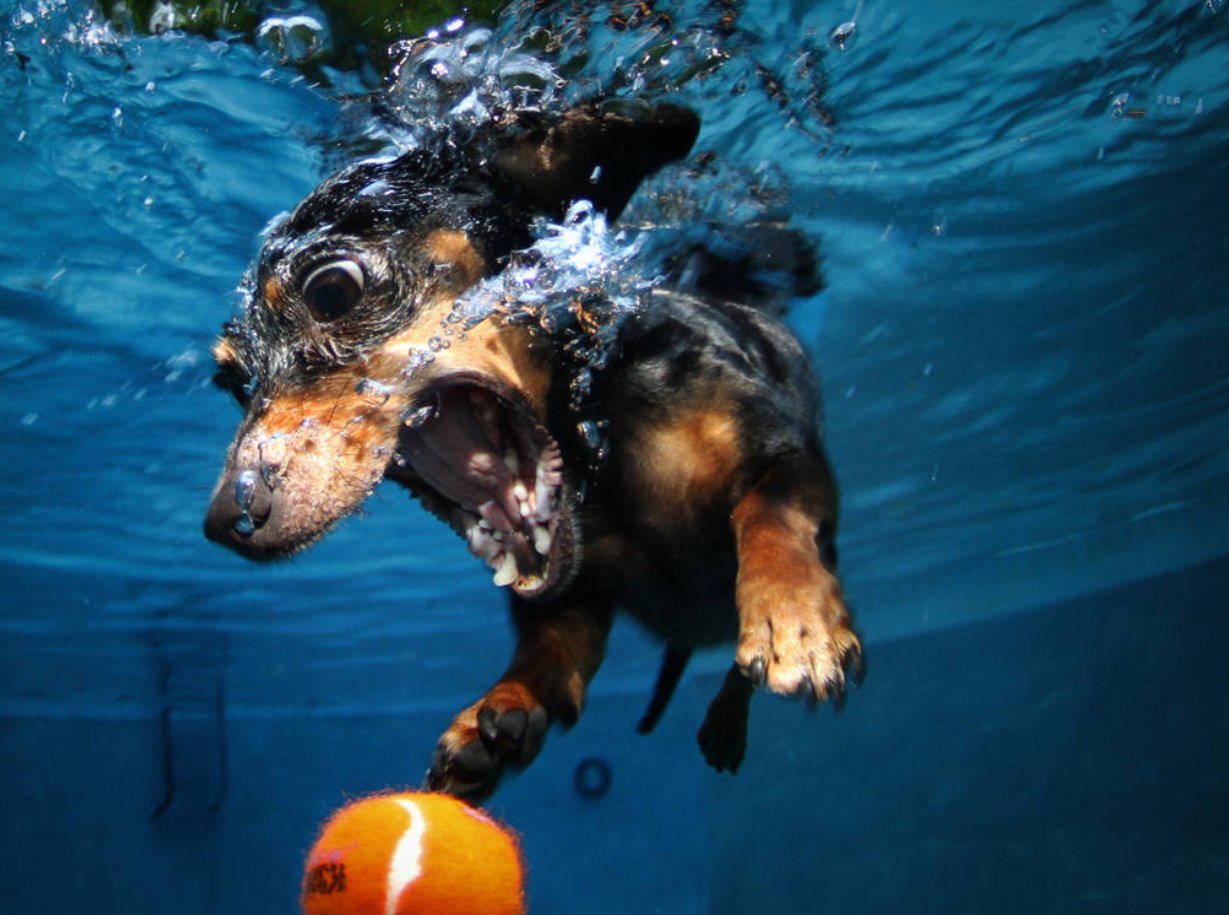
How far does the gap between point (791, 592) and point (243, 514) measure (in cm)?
170

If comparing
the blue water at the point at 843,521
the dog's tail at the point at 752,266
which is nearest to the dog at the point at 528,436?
the blue water at the point at 843,521

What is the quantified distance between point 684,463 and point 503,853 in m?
1.75

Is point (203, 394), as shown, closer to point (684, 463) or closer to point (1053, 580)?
point (684, 463)

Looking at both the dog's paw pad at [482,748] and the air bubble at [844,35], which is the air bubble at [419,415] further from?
the air bubble at [844,35]

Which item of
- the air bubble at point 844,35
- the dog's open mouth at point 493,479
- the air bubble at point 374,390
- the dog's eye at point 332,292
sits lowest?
the dog's open mouth at point 493,479

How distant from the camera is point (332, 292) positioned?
132 inches

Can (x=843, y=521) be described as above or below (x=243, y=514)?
below

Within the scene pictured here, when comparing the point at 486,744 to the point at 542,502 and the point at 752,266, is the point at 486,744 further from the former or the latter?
the point at 752,266

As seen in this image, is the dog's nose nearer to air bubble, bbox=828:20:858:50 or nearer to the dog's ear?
the dog's ear

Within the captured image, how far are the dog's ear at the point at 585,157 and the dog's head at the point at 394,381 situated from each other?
0.22ft

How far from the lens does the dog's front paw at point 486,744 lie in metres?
2.97

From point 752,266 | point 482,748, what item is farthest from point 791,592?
point 752,266

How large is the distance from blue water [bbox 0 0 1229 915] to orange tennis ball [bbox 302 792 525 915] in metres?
0.81

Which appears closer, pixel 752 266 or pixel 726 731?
pixel 726 731
